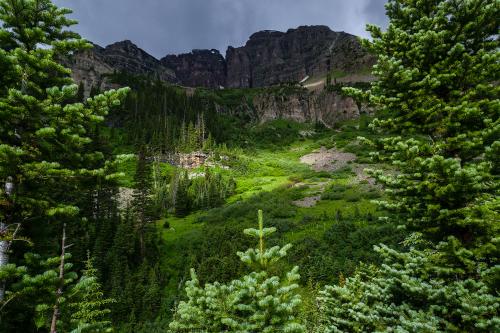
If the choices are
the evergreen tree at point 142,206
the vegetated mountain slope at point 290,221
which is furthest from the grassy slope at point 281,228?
the evergreen tree at point 142,206

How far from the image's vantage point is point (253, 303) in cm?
659

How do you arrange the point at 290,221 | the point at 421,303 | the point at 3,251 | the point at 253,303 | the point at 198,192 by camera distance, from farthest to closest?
the point at 198,192, the point at 290,221, the point at 421,303, the point at 3,251, the point at 253,303

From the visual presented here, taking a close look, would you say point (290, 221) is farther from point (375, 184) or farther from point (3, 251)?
point (3, 251)

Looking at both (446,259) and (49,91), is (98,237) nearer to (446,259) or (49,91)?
(49,91)

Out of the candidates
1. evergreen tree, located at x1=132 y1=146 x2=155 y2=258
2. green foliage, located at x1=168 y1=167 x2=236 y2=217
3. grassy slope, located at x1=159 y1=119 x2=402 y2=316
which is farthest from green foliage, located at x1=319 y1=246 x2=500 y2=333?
green foliage, located at x1=168 y1=167 x2=236 y2=217

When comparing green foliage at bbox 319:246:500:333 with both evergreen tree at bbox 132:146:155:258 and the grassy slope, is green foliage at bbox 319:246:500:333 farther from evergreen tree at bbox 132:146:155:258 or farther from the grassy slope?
evergreen tree at bbox 132:146:155:258

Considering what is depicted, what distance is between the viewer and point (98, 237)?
154 feet

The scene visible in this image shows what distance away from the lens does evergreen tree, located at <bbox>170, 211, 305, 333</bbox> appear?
6.45 metres

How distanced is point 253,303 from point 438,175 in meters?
5.63

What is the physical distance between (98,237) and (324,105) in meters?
172

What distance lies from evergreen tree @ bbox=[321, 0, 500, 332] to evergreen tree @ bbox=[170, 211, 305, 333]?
2730 mm

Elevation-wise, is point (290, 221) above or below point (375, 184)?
below

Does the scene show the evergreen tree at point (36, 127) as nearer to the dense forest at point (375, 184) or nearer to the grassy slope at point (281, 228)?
the dense forest at point (375, 184)

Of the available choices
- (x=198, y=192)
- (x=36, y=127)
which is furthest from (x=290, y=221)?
(x=36, y=127)
